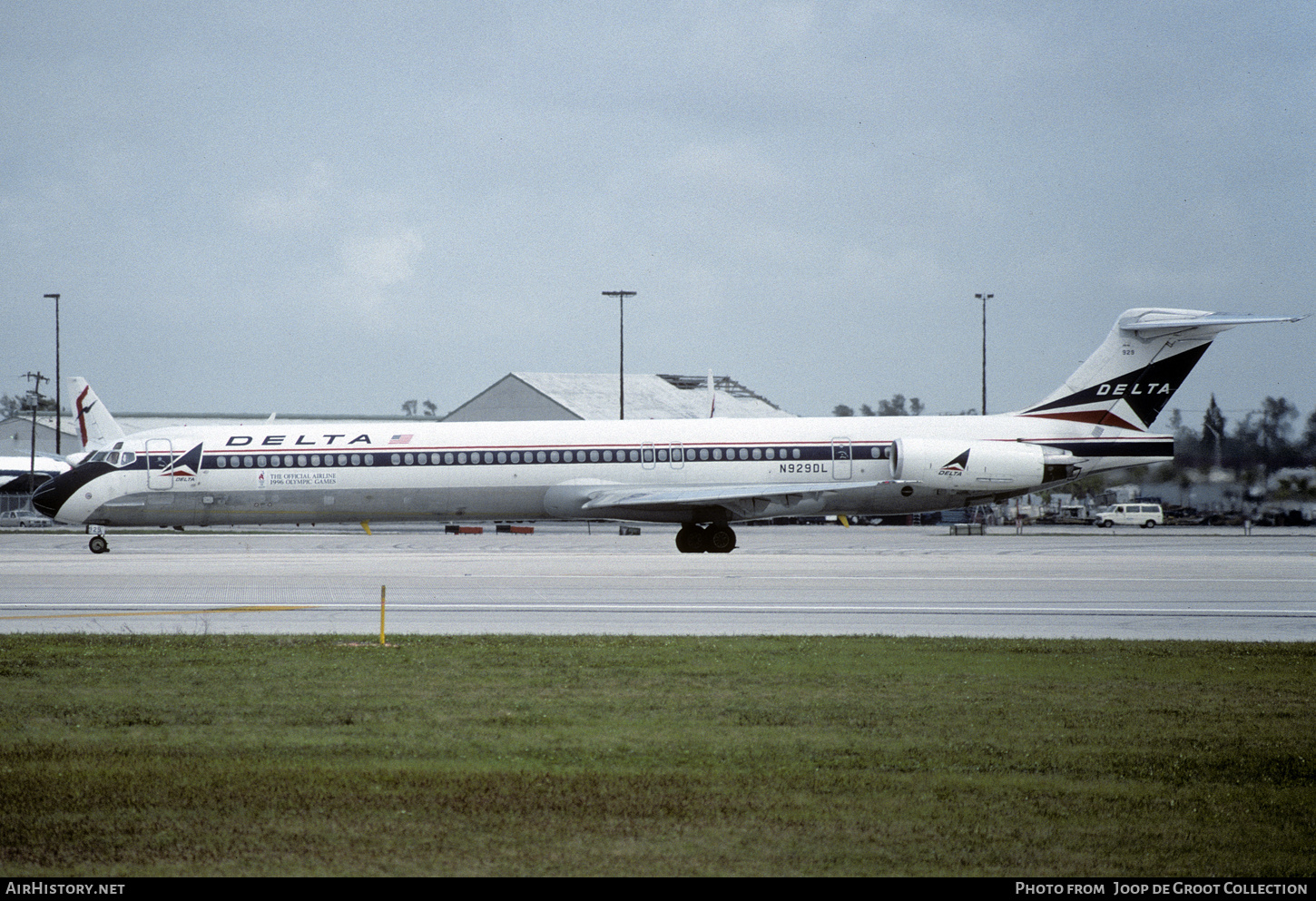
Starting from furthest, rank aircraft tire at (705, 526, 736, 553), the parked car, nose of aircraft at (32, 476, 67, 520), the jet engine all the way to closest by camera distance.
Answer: the parked car < nose of aircraft at (32, 476, 67, 520) < aircraft tire at (705, 526, 736, 553) < the jet engine

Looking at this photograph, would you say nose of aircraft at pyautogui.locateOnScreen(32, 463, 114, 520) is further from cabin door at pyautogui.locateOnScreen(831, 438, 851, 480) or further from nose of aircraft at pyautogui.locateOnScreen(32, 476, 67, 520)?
cabin door at pyautogui.locateOnScreen(831, 438, 851, 480)

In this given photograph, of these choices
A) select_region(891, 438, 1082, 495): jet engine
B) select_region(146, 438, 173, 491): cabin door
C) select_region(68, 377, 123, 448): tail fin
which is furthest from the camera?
select_region(68, 377, 123, 448): tail fin

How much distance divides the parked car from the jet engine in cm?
5356

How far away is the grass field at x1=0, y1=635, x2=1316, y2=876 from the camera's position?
22.0ft

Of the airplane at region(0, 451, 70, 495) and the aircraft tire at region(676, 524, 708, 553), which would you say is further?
the airplane at region(0, 451, 70, 495)

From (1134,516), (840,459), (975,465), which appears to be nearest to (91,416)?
(840,459)

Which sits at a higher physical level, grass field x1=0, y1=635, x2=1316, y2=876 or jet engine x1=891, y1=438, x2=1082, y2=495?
jet engine x1=891, y1=438, x2=1082, y2=495

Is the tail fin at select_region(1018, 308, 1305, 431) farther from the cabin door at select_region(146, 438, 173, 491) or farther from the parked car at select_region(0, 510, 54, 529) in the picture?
the parked car at select_region(0, 510, 54, 529)

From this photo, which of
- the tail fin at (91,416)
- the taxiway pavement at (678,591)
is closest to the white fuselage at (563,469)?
the taxiway pavement at (678,591)

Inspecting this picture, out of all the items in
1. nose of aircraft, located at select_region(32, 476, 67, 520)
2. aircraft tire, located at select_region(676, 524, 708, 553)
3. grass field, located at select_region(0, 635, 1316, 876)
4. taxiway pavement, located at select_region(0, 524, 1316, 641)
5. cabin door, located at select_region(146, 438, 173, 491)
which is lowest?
grass field, located at select_region(0, 635, 1316, 876)

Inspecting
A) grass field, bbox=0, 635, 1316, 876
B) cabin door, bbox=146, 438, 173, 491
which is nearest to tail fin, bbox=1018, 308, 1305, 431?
grass field, bbox=0, 635, 1316, 876
